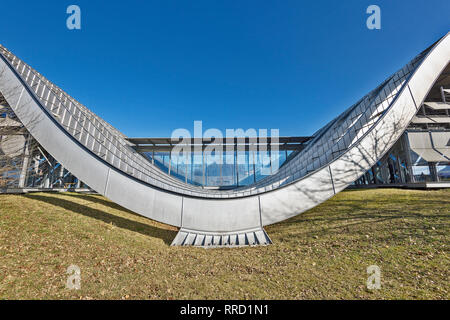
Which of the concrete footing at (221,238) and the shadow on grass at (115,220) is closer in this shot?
the concrete footing at (221,238)

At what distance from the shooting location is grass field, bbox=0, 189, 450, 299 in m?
3.59

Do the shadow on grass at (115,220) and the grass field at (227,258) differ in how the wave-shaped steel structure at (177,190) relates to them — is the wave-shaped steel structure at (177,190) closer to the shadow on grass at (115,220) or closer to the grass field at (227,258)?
the grass field at (227,258)

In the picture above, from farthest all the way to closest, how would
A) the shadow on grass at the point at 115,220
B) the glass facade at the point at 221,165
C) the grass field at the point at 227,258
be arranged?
the glass facade at the point at 221,165
the shadow on grass at the point at 115,220
the grass field at the point at 227,258

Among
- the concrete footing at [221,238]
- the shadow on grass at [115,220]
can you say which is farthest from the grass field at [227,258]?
the concrete footing at [221,238]

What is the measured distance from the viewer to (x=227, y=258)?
552 centimetres

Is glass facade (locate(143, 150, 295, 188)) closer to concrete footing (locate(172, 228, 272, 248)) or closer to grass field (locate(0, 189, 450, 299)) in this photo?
grass field (locate(0, 189, 450, 299))

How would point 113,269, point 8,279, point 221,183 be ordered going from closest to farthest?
point 8,279 < point 113,269 < point 221,183

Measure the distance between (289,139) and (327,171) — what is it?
16.2 meters

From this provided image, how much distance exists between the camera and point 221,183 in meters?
25.2

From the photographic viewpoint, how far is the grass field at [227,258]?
3.59 meters

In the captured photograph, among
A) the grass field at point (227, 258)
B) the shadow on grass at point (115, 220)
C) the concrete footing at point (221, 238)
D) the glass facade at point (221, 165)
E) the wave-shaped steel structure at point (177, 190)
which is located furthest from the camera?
the glass facade at point (221, 165)

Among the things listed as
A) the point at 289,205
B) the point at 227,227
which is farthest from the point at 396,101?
the point at 227,227

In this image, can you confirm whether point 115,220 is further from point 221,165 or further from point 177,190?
point 221,165
